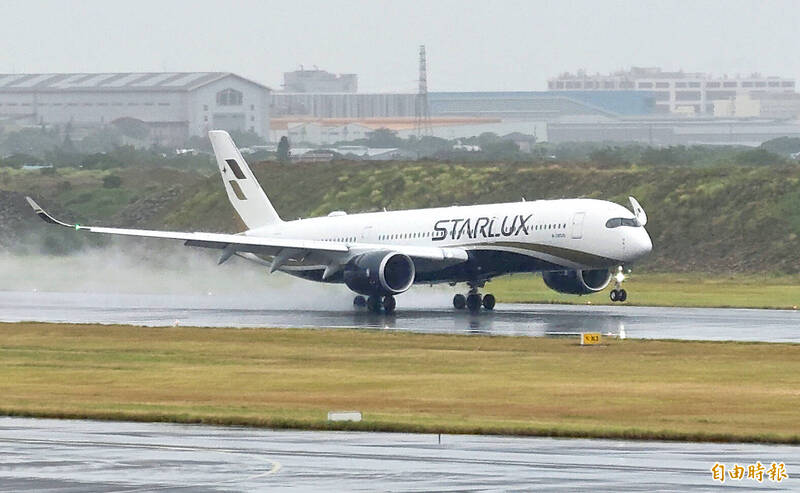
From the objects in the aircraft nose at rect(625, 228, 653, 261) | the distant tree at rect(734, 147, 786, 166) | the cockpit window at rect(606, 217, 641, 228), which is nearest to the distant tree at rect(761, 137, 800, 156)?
the distant tree at rect(734, 147, 786, 166)

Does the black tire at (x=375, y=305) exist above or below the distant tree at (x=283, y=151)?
below

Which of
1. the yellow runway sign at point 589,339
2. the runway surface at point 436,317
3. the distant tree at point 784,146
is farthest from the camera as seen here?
the distant tree at point 784,146

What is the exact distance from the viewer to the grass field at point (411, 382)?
108ft

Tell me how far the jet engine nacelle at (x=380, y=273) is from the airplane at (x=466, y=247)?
0.04 meters

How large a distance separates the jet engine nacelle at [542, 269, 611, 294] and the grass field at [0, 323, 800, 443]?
1491cm

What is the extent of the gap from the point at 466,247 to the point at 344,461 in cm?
4044

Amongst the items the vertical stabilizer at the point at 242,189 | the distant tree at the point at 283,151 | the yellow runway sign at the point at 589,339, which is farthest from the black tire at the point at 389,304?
the distant tree at the point at 283,151

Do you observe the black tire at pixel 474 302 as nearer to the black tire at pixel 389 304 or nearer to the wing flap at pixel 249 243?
the black tire at pixel 389 304

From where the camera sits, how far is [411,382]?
1606 inches

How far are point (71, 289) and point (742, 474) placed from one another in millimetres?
62935

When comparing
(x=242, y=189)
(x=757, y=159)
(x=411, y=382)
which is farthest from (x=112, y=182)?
(x=411, y=382)

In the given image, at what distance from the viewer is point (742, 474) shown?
82.4 feet

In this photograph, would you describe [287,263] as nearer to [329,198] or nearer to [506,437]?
[506,437]

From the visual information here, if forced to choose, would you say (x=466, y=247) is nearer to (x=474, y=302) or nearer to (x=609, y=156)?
(x=474, y=302)
